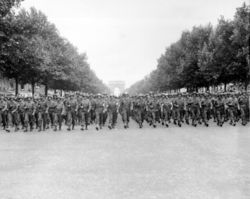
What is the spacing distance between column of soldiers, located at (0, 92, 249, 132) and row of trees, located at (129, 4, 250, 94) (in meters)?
Result: 11.7

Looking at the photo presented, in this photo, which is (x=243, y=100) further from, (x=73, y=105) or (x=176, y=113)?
(x=73, y=105)

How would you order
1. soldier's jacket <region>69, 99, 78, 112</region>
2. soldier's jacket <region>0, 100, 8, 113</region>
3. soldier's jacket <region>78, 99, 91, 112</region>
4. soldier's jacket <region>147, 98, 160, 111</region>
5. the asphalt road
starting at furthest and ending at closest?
1. soldier's jacket <region>147, 98, 160, 111</region>
2. soldier's jacket <region>0, 100, 8, 113</region>
3. soldier's jacket <region>78, 99, 91, 112</region>
4. soldier's jacket <region>69, 99, 78, 112</region>
5. the asphalt road

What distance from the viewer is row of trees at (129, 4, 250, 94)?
120 ft

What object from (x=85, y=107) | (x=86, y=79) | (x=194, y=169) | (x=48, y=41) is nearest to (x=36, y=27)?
(x=85, y=107)

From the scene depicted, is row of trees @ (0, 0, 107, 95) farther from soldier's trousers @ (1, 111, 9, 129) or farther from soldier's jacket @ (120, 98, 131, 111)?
soldier's jacket @ (120, 98, 131, 111)

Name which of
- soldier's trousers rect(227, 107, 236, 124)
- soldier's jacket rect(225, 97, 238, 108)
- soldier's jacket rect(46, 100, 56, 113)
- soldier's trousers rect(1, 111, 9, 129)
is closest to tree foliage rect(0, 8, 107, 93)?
soldier's trousers rect(1, 111, 9, 129)

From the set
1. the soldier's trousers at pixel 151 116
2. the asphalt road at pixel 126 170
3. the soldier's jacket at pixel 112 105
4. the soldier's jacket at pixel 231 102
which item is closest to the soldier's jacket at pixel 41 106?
the soldier's jacket at pixel 112 105

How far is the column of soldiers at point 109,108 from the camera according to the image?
872 inches

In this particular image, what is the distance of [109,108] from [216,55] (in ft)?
69.5

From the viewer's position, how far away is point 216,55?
136ft

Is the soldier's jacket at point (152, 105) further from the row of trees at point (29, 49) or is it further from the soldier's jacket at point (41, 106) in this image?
the row of trees at point (29, 49)

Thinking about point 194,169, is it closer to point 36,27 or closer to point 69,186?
point 69,186

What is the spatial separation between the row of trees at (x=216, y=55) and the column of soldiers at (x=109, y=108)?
38.3ft

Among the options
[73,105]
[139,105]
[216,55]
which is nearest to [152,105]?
[139,105]
